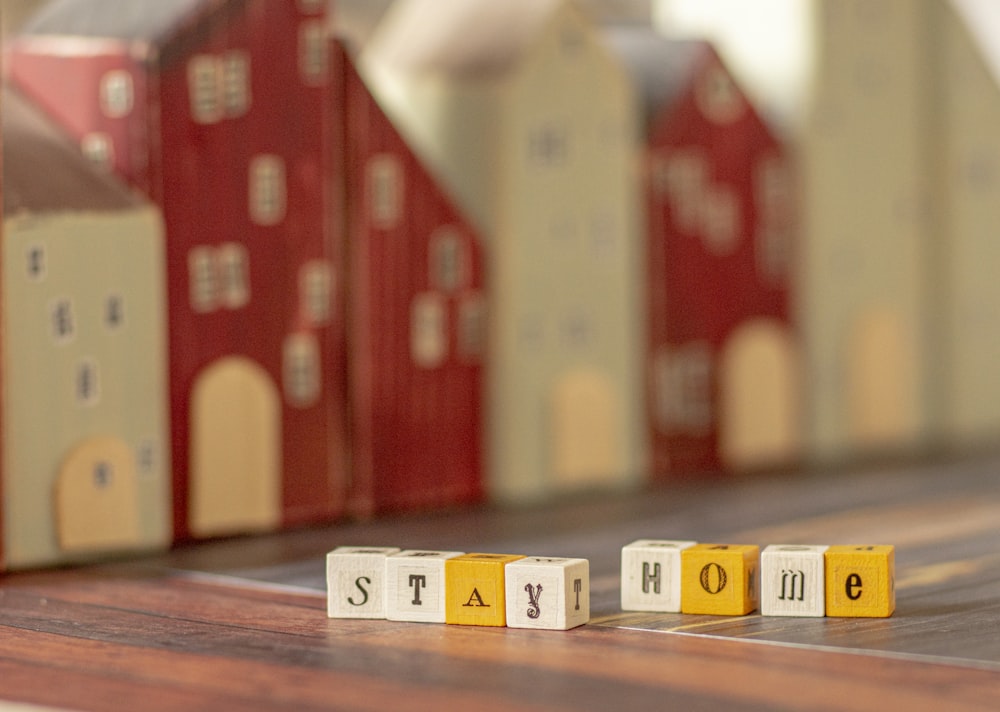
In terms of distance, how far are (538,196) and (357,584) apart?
216 centimetres

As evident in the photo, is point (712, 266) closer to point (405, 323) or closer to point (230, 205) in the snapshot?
point (405, 323)

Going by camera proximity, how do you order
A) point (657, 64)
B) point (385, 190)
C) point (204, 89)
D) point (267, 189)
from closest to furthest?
point (204, 89)
point (267, 189)
point (385, 190)
point (657, 64)

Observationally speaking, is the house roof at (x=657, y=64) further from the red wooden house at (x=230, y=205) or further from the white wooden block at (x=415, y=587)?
the white wooden block at (x=415, y=587)

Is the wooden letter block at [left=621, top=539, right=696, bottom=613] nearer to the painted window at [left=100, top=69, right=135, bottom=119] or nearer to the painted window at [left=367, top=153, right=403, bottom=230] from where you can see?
the painted window at [left=367, top=153, right=403, bottom=230]

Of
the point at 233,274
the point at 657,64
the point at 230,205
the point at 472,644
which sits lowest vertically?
the point at 472,644

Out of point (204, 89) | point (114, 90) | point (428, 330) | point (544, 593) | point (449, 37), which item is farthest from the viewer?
point (449, 37)

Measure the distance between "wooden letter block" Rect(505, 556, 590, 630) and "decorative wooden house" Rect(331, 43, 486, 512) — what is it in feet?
5.50

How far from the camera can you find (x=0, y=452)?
377cm

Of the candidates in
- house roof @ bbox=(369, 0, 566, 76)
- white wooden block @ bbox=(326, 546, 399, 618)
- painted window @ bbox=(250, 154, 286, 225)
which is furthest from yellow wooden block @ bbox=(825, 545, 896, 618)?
house roof @ bbox=(369, 0, 566, 76)

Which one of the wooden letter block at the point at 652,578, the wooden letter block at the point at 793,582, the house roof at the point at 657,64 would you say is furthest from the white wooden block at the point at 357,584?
the house roof at the point at 657,64

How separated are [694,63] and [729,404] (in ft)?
3.96

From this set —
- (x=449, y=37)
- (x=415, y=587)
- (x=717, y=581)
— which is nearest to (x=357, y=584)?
(x=415, y=587)

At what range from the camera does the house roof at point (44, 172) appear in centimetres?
383

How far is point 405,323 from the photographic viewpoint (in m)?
4.77
